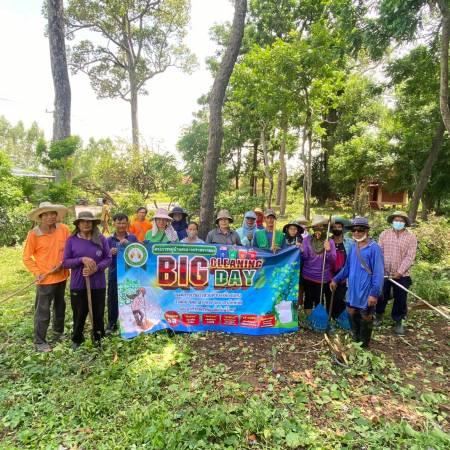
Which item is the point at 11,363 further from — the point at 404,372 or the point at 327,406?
the point at 404,372

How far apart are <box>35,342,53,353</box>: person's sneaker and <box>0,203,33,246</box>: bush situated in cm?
809

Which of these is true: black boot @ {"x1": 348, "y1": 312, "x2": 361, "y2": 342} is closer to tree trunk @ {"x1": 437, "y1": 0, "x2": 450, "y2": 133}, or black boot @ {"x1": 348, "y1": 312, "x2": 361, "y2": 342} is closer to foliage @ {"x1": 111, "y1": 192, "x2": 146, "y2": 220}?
tree trunk @ {"x1": 437, "y1": 0, "x2": 450, "y2": 133}

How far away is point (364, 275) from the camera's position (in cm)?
400

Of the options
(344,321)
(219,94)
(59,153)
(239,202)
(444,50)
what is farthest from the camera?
(239,202)

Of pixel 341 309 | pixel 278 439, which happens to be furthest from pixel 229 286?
pixel 278 439

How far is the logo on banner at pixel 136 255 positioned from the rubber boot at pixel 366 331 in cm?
298

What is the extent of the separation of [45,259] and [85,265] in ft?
2.12

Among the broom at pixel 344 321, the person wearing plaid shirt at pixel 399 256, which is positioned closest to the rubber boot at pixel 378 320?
the person wearing plaid shirt at pixel 399 256

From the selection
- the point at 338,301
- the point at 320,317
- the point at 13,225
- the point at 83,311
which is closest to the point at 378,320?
the point at 338,301

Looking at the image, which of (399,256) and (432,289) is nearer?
(399,256)

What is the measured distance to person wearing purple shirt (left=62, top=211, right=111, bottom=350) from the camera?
3.98m

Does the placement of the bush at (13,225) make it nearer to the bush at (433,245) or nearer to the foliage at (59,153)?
the foliage at (59,153)

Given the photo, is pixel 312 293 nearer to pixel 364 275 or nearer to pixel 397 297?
pixel 364 275

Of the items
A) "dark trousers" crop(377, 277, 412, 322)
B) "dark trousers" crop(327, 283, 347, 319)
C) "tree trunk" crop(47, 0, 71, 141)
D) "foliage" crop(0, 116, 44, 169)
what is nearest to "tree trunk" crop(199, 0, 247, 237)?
"dark trousers" crop(327, 283, 347, 319)
